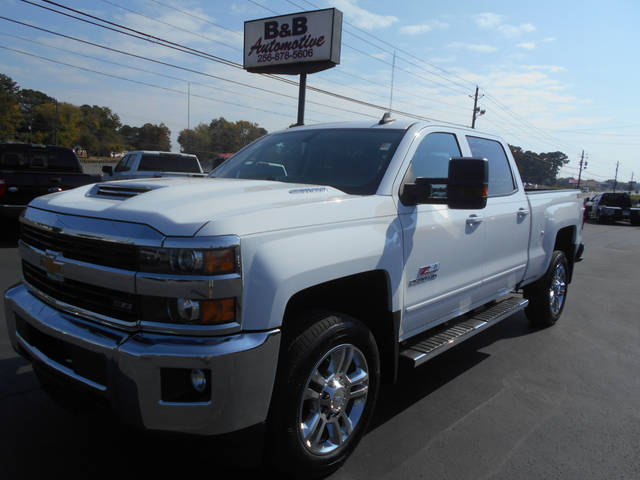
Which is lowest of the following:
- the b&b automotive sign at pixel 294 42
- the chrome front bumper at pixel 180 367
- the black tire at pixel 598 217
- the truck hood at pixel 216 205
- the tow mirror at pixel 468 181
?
the black tire at pixel 598 217

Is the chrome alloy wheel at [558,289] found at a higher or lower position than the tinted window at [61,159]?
lower

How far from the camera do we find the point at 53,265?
230 centimetres

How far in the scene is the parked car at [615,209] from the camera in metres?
25.3

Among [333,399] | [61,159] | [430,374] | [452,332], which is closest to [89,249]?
[333,399]

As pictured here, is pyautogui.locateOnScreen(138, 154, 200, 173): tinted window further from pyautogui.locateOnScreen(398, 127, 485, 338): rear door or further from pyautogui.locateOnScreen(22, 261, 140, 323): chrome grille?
pyautogui.locateOnScreen(22, 261, 140, 323): chrome grille

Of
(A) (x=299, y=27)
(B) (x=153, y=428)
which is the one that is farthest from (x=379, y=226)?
(A) (x=299, y=27)

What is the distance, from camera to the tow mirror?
8.69ft

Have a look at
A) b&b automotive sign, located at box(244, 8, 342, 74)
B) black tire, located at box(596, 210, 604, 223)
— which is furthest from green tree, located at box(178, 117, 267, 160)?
black tire, located at box(596, 210, 604, 223)

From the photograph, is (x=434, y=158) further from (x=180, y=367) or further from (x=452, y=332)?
(x=180, y=367)

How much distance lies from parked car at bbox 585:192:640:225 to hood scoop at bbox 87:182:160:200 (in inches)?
1120

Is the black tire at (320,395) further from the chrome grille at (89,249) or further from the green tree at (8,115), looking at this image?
the green tree at (8,115)

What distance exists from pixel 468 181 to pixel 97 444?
2.56 m

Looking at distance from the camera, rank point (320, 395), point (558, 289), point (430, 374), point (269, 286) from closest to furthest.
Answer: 1. point (269, 286)
2. point (320, 395)
3. point (430, 374)
4. point (558, 289)

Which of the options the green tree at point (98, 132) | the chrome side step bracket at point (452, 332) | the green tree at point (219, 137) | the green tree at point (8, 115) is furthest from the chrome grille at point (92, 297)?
the green tree at point (98, 132)
